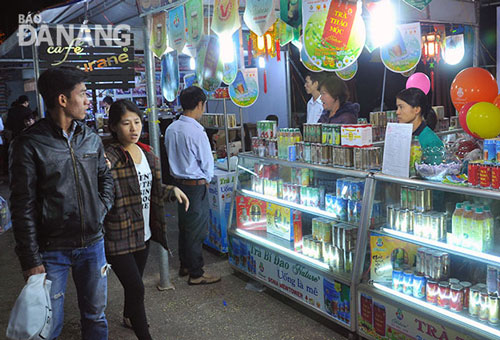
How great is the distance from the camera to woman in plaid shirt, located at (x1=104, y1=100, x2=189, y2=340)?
3.25 metres

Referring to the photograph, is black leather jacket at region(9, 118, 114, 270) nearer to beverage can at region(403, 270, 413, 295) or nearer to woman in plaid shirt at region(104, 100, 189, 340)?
woman in plaid shirt at region(104, 100, 189, 340)

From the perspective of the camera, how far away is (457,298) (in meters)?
3.10

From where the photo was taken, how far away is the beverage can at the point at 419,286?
3279 millimetres

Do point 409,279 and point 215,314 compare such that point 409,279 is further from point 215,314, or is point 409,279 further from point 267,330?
point 215,314

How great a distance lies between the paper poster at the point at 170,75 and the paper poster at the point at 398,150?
3.64 m

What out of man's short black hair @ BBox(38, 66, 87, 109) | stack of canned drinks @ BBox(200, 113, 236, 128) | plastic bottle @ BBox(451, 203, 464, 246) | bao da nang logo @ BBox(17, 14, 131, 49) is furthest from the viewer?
stack of canned drinks @ BBox(200, 113, 236, 128)

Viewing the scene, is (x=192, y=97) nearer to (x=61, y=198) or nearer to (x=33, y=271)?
(x=61, y=198)

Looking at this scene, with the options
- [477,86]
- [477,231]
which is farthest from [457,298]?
[477,86]

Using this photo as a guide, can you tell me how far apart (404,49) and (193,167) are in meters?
3.40

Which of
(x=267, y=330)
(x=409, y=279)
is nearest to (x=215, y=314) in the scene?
(x=267, y=330)

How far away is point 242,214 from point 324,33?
2105 mm

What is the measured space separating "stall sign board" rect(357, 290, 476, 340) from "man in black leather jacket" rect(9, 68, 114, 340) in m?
1.84

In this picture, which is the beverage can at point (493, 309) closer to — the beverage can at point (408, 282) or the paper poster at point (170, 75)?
the beverage can at point (408, 282)

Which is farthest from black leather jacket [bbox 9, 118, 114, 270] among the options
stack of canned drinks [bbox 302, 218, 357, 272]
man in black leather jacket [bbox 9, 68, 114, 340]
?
stack of canned drinks [bbox 302, 218, 357, 272]
